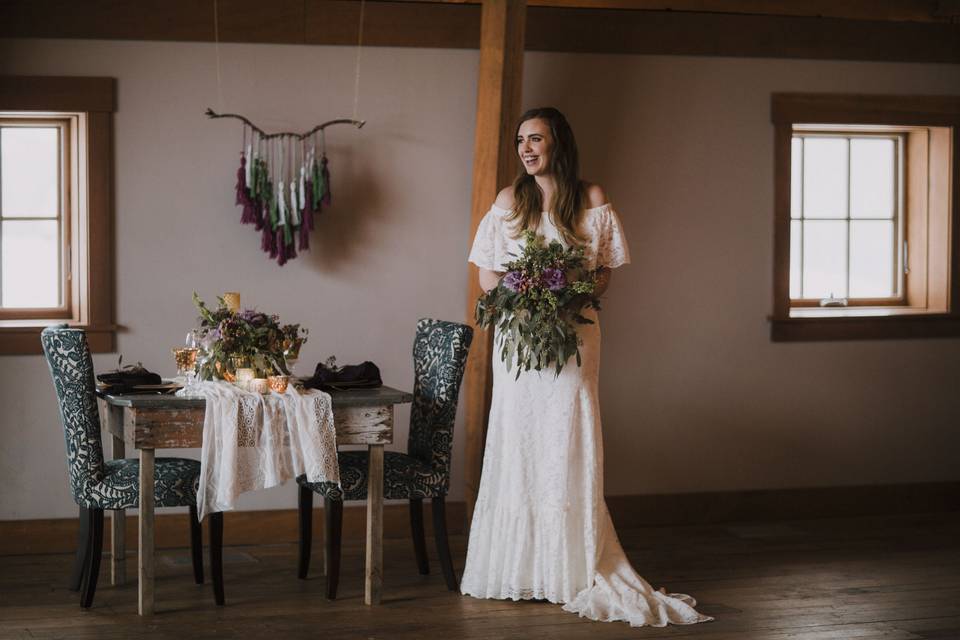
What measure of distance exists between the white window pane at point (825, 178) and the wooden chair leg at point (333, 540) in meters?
3.20

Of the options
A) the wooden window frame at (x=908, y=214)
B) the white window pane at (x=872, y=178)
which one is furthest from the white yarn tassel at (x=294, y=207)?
the white window pane at (x=872, y=178)

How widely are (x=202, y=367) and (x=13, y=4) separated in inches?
80.1

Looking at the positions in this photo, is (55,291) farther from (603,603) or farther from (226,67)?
(603,603)

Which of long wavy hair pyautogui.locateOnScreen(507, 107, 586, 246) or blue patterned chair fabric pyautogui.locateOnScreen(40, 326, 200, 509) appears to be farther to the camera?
long wavy hair pyautogui.locateOnScreen(507, 107, 586, 246)

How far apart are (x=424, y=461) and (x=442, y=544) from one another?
335 mm

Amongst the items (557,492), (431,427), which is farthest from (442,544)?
(557,492)

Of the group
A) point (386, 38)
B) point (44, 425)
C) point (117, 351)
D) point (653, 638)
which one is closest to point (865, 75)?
point (386, 38)

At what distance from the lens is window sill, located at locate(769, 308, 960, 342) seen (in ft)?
20.8

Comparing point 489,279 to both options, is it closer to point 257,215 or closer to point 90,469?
point 257,215

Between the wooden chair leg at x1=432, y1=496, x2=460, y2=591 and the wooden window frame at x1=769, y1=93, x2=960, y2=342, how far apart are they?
2.30 meters

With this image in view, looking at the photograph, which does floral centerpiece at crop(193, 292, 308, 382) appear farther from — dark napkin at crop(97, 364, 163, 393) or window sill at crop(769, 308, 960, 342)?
window sill at crop(769, 308, 960, 342)


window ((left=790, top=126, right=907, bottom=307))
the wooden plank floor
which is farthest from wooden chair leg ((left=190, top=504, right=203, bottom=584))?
window ((left=790, top=126, right=907, bottom=307))

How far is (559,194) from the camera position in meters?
4.64

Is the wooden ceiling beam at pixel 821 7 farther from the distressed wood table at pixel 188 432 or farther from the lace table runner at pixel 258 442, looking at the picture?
the lace table runner at pixel 258 442
